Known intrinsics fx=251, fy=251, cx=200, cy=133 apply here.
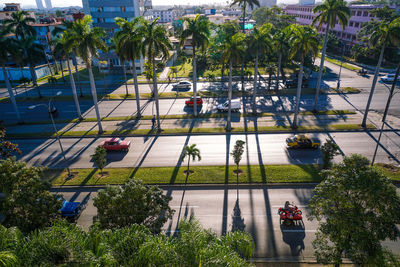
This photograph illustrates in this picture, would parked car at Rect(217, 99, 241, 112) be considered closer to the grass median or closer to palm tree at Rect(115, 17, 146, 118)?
palm tree at Rect(115, 17, 146, 118)

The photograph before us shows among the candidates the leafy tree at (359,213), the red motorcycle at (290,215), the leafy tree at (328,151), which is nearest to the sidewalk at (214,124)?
the leafy tree at (328,151)

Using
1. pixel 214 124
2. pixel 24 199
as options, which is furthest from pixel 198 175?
pixel 24 199

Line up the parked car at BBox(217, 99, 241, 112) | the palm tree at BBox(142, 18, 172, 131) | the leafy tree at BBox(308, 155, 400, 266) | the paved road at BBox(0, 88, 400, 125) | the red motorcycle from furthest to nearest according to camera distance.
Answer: the paved road at BBox(0, 88, 400, 125) < the parked car at BBox(217, 99, 241, 112) < the palm tree at BBox(142, 18, 172, 131) < the red motorcycle < the leafy tree at BBox(308, 155, 400, 266)

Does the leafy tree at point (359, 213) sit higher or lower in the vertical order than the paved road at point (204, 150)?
higher

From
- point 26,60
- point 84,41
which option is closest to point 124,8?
point 26,60

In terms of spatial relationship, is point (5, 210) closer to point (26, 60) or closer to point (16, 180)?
point (16, 180)

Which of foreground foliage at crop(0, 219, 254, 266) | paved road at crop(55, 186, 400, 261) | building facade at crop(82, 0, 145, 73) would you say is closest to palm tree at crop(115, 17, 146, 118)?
paved road at crop(55, 186, 400, 261)

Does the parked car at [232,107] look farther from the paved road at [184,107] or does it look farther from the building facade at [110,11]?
the building facade at [110,11]

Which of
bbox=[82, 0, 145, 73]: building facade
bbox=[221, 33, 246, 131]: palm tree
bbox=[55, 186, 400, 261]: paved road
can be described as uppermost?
bbox=[82, 0, 145, 73]: building facade
